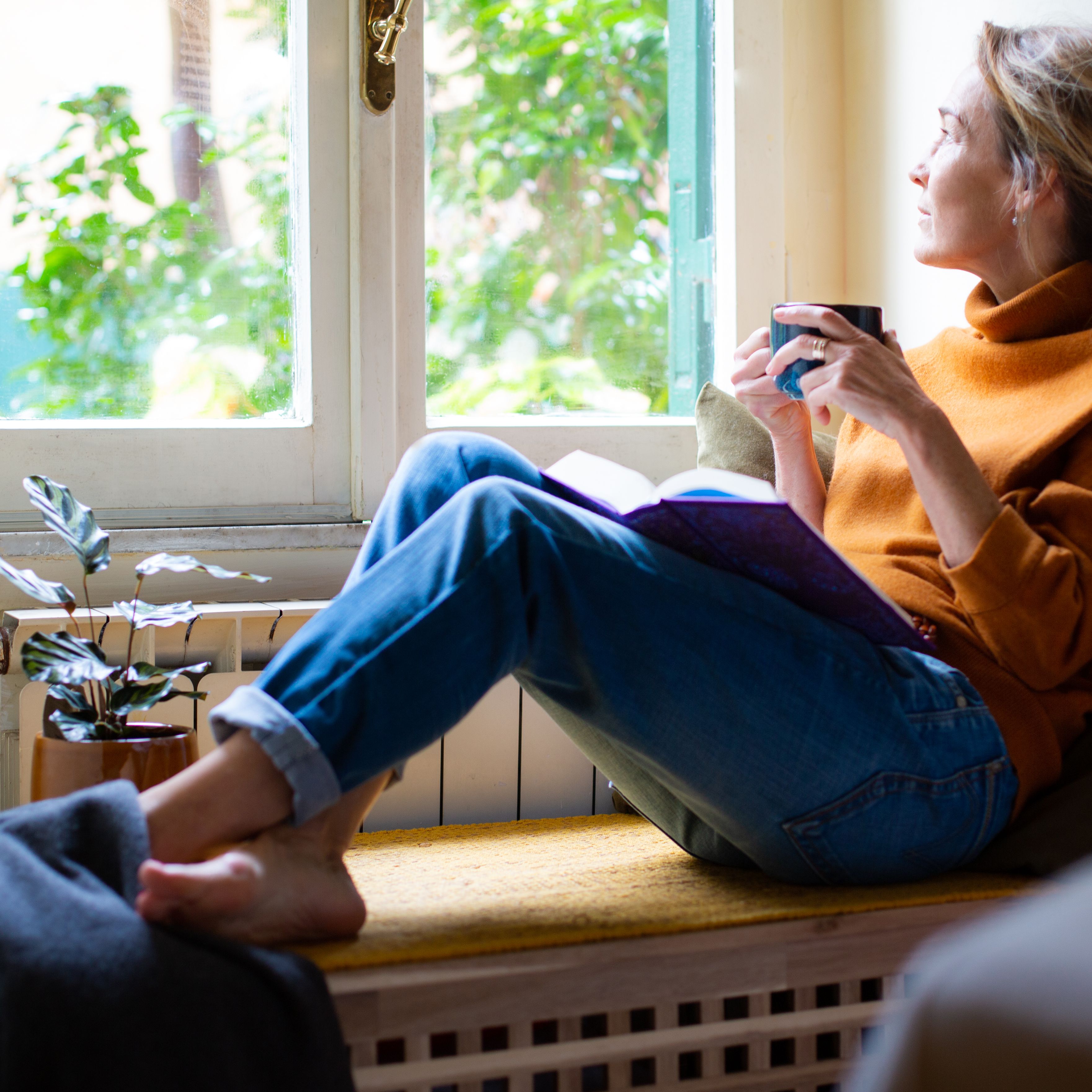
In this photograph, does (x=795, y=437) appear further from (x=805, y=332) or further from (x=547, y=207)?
(x=547, y=207)

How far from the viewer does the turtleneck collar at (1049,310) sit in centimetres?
115

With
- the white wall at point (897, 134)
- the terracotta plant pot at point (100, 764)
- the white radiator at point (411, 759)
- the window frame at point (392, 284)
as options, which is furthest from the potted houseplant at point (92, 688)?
the white wall at point (897, 134)

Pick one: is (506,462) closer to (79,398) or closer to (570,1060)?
(570,1060)

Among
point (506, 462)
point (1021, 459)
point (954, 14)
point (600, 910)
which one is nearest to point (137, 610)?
point (506, 462)

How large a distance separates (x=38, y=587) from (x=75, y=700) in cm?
12

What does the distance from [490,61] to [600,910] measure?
49.1 inches

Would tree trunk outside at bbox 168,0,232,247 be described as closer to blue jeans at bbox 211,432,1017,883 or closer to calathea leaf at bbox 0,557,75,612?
calathea leaf at bbox 0,557,75,612

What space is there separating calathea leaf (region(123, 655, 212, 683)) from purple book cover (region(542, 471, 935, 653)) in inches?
19.2

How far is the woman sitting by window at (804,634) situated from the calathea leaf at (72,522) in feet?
1.05

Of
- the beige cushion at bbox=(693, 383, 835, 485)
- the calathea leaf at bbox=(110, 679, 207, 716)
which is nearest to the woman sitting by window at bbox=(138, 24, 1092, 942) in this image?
the beige cushion at bbox=(693, 383, 835, 485)

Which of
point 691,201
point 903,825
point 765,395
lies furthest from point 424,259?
point 903,825

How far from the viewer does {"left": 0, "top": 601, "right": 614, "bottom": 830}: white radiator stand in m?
1.31

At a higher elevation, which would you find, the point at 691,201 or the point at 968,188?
the point at 691,201

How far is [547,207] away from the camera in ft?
5.66
